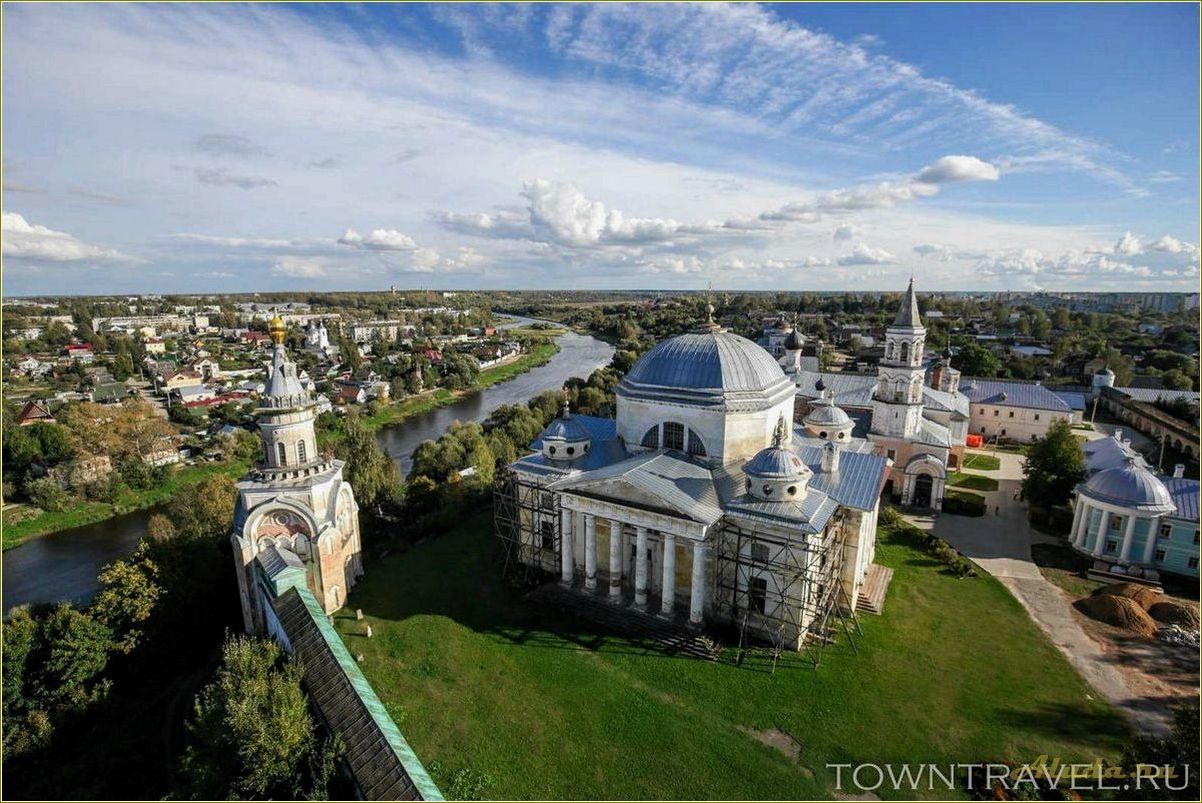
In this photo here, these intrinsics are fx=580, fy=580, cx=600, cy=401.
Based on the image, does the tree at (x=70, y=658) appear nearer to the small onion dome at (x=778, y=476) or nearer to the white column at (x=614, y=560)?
the white column at (x=614, y=560)

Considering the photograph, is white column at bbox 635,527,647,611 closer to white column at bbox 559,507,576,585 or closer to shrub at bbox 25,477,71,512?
white column at bbox 559,507,576,585

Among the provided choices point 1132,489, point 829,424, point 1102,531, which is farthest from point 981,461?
point 829,424

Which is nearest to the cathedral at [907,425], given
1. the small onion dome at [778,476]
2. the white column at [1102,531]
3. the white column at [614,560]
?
the white column at [1102,531]

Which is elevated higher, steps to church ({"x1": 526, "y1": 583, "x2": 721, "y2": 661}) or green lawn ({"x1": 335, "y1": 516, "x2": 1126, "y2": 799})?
steps to church ({"x1": 526, "y1": 583, "x2": 721, "y2": 661})

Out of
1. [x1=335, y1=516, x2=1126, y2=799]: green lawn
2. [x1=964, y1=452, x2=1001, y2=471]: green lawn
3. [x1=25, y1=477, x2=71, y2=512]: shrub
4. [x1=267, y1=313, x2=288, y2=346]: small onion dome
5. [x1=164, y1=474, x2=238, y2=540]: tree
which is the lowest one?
[x1=25, y1=477, x2=71, y2=512]: shrub

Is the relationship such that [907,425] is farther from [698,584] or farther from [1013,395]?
[1013,395]

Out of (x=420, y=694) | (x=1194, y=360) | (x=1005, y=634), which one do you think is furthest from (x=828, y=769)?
(x=1194, y=360)

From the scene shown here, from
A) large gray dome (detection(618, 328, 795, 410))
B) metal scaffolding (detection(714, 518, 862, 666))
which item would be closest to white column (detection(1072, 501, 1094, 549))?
metal scaffolding (detection(714, 518, 862, 666))
